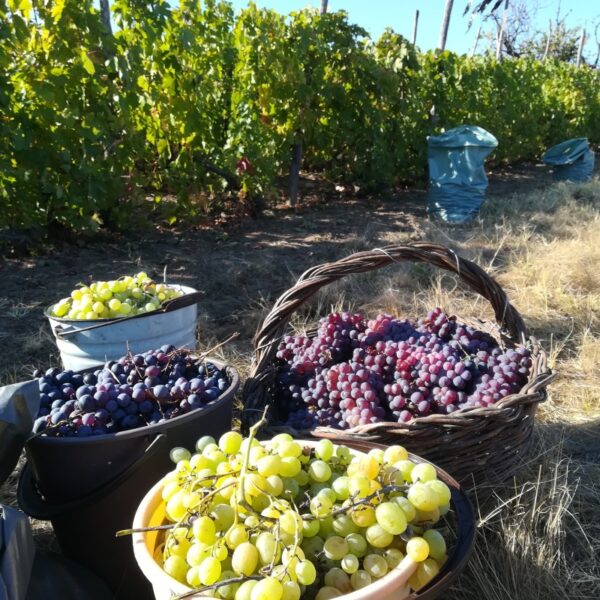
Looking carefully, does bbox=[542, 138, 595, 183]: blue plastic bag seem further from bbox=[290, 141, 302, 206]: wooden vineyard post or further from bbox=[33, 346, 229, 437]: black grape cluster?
bbox=[33, 346, 229, 437]: black grape cluster

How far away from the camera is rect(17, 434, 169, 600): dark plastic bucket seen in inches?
52.4

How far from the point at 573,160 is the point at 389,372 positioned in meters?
9.64

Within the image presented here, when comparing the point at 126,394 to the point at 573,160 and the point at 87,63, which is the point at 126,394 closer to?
the point at 87,63

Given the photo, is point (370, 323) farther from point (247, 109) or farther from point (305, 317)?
point (247, 109)

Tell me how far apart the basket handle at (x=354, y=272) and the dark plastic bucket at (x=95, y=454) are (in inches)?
14.6

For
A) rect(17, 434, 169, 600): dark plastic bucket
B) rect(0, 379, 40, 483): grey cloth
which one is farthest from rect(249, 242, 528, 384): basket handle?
rect(0, 379, 40, 483): grey cloth

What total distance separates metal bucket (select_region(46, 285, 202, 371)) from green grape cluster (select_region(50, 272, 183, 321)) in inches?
1.7

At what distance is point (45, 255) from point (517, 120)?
31.2 ft

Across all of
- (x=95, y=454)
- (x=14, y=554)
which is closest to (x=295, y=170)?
(x=95, y=454)

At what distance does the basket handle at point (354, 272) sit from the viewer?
5.56 feet

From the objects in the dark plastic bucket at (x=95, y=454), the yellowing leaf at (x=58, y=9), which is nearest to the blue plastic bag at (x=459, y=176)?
the yellowing leaf at (x=58, y=9)

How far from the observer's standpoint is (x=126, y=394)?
143cm

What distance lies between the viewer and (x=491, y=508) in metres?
1.67

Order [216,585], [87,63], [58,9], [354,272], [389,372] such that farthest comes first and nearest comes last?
[87,63] < [58,9] < [389,372] < [354,272] < [216,585]
